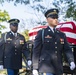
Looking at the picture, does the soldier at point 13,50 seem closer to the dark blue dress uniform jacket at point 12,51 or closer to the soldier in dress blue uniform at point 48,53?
the dark blue dress uniform jacket at point 12,51

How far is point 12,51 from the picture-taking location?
6469mm

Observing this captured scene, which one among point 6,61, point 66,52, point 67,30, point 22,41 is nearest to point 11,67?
point 6,61

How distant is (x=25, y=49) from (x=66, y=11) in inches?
423

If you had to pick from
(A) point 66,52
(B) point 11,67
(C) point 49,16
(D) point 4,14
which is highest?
(D) point 4,14

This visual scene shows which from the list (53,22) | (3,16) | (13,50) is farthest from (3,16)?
(53,22)

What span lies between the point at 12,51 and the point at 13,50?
32mm

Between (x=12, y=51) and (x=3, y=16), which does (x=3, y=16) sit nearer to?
(x=3, y=16)

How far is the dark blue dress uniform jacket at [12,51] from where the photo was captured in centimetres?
643

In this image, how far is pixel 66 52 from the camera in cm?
453

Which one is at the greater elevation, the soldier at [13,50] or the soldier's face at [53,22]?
the soldier's face at [53,22]

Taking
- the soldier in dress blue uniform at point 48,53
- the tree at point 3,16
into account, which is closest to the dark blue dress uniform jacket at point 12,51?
the soldier in dress blue uniform at point 48,53

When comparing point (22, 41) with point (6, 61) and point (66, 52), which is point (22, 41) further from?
point (66, 52)

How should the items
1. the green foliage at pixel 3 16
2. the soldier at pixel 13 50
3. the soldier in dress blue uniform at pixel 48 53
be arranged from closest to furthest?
the soldier in dress blue uniform at pixel 48 53, the soldier at pixel 13 50, the green foliage at pixel 3 16

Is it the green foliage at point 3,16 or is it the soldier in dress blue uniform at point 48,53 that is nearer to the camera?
the soldier in dress blue uniform at point 48,53
